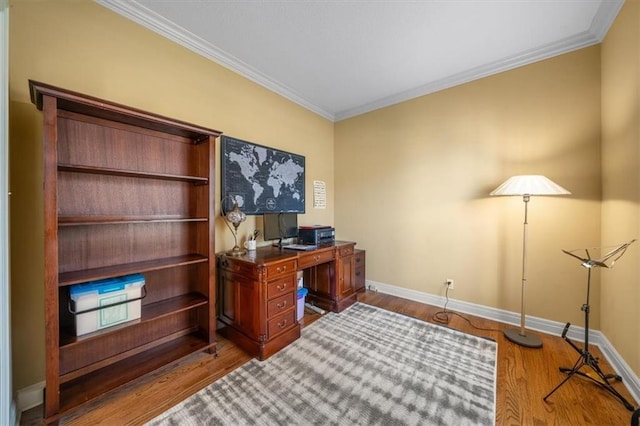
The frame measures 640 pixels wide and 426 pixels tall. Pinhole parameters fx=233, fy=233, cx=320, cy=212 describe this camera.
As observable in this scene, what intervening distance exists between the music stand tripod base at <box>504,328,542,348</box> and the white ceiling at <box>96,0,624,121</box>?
2704 mm

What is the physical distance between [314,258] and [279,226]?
0.58 meters

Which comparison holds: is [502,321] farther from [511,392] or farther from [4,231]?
[4,231]

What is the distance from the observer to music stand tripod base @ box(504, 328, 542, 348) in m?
2.07

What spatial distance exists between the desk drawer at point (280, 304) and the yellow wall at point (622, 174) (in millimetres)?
2419

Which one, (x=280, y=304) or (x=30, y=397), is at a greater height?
(x=280, y=304)

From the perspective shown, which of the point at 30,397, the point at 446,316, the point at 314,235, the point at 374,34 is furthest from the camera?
the point at 314,235

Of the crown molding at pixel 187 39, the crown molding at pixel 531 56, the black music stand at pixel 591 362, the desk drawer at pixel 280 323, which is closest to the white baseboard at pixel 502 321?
the black music stand at pixel 591 362

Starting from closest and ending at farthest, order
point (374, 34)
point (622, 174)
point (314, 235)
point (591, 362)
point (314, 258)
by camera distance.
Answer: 1. point (591, 362)
2. point (622, 174)
3. point (374, 34)
4. point (314, 258)
5. point (314, 235)

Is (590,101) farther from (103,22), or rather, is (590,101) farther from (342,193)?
(103,22)

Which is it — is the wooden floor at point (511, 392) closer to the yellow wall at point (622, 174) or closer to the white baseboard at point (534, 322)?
the white baseboard at point (534, 322)

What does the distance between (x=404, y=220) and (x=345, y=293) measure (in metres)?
1.28

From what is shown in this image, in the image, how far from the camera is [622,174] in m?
1.74

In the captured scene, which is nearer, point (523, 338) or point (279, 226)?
point (523, 338)

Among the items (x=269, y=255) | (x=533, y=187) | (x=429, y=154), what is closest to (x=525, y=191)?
(x=533, y=187)
